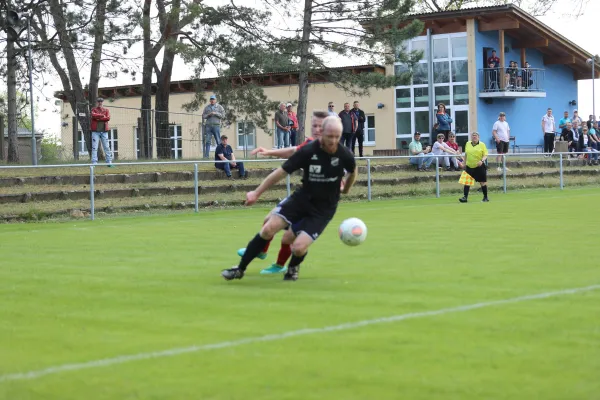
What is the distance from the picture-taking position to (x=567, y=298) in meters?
9.09

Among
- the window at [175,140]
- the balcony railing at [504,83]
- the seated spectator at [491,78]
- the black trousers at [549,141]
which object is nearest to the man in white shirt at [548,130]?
the black trousers at [549,141]

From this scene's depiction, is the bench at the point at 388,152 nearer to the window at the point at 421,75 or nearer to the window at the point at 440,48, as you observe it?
the window at the point at 421,75

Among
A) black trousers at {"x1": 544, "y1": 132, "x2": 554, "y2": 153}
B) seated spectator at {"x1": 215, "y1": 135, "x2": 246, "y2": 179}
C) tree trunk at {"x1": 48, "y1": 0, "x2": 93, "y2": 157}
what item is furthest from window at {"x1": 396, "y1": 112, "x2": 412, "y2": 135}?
seated spectator at {"x1": 215, "y1": 135, "x2": 246, "y2": 179}

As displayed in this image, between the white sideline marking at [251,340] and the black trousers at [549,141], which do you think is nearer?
the white sideline marking at [251,340]

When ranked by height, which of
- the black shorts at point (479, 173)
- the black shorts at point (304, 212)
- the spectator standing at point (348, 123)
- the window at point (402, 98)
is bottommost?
the black shorts at point (304, 212)

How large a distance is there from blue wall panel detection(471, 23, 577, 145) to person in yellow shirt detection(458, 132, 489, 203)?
79.1 feet

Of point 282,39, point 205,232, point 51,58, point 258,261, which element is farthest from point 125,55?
point 258,261

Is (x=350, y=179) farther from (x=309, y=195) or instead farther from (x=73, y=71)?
(x=73, y=71)

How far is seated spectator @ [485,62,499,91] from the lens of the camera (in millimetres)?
51656

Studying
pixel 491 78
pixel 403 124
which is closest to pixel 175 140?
pixel 403 124

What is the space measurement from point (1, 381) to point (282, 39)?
30.8 metres

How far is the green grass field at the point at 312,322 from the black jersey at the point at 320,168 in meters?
0.91

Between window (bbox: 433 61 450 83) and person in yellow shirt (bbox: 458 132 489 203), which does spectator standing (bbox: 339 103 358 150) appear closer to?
person in yellow shirt (bbox: 458 132 489 203)

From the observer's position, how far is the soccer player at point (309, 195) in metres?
10.3
